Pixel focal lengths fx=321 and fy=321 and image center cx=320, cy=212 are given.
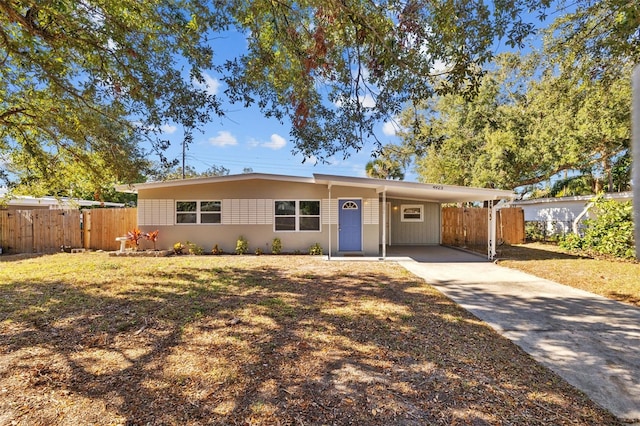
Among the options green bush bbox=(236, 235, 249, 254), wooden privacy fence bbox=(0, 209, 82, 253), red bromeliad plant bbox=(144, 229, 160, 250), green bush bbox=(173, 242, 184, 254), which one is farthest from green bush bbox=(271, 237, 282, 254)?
wooden privacy fence bbox=(0, 209, 82, 253)

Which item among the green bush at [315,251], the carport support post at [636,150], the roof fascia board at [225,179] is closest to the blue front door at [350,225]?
the green bush at [315,251]

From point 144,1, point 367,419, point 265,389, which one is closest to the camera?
point 367,419

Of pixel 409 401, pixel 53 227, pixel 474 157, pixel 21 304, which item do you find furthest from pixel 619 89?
pixel 53 227

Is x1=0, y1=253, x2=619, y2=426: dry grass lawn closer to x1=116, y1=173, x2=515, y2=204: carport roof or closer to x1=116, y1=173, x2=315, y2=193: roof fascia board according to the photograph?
x1=116, y1=173, x2=515, y2=204: carport roof

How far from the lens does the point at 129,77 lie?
5402 millimetres

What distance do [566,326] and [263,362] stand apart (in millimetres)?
4265

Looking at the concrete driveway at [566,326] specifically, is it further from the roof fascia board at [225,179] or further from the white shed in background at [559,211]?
the white shed in background at [559,211]

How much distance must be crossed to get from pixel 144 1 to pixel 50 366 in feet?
16.7

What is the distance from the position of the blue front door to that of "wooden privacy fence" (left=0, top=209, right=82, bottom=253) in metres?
10.6

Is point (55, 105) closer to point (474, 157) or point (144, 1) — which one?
point (144, 1)

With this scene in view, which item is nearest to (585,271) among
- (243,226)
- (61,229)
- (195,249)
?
(243,226)

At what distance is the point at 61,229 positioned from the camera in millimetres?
12867

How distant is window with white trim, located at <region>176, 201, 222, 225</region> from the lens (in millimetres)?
12477

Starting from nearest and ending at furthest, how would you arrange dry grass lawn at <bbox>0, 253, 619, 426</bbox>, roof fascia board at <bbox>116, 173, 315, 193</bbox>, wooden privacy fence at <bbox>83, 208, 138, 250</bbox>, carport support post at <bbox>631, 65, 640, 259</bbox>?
1. carport support post at <bbox>631, 65, 640, 259</bbox>
2. dry grass lawn at <bbox>0, 253, 619, 426</bbox>
3. roof fascia board at <bbox>116, 173, 315, 193</bbox>
4. wooden privacy fence at <bbox>83, 208, 138, 250</bbox>
